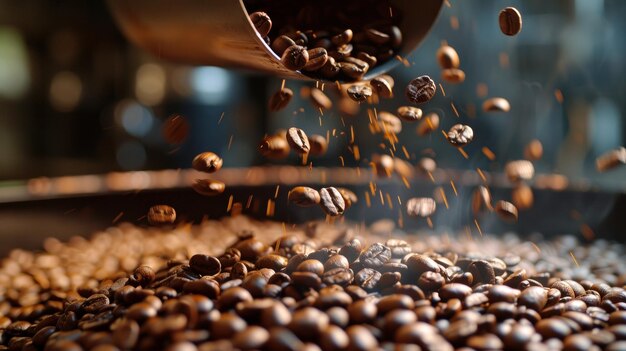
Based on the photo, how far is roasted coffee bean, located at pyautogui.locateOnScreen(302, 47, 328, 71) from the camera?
1.12 m

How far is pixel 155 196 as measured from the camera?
6.14 ft

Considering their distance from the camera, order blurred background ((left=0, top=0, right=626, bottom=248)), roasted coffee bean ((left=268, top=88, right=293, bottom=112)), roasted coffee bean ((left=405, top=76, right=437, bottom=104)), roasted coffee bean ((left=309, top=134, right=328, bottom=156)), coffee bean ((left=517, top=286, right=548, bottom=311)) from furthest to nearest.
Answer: blurred background ((left=0, top=0, right=626, bottom=248))
roasted coffee bean ((left=309, top=134, right=328, bottom=156))
roasted coffee bean ((left=268, top=88, right=293, bottom=112))
roasted coffee bean ((left=405, top=76, right=437, bottom=104))
coffee bean ((left=517, top=286, right=548, bottom=311))

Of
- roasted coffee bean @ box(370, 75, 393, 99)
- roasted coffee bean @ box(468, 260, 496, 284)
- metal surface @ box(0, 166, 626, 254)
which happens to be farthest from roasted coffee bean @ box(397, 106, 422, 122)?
metal surface @ box(0, 166, 626, 254)

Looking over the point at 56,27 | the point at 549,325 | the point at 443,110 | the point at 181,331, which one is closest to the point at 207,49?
the point at 181,331

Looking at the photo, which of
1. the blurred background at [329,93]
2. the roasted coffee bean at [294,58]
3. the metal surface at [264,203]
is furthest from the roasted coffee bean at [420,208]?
the blurred background at [329,93]

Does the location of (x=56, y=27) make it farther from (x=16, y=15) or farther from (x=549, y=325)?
(x=549, y=325)

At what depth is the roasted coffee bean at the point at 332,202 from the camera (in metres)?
1.14

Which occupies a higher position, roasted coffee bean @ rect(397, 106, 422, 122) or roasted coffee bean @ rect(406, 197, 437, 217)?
roasted coffee bean @ rect(397, 106, 422, 122)

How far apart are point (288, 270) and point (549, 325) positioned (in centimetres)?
42

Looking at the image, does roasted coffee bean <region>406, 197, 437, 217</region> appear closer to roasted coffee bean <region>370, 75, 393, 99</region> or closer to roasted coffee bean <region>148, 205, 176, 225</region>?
roasted coffee bean <region>370, 75, 393, 99</region>

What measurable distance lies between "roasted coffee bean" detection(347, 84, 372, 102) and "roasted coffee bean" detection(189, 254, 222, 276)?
0.40 m

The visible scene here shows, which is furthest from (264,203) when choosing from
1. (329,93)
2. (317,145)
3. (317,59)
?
(329,93)

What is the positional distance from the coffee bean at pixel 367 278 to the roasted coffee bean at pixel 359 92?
1.11ft

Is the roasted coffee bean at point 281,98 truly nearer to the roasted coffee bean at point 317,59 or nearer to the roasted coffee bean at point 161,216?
the roasted coffee bean at point 317,59
